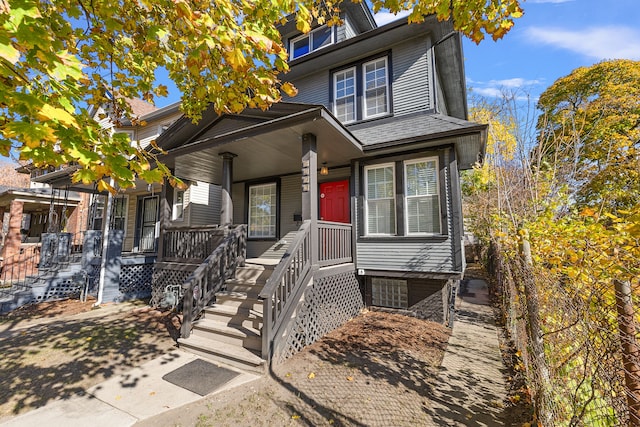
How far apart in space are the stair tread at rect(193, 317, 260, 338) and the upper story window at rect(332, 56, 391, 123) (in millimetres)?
6299

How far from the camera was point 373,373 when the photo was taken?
13.7 ft

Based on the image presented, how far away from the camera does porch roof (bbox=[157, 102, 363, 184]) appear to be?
5805mm

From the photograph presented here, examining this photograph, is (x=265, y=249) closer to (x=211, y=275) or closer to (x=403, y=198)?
(x=211, y=275)

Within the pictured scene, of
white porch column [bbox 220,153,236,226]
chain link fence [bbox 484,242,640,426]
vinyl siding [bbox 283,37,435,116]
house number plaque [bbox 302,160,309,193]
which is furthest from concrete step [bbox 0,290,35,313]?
chain link fence [bbox 484,242,640,426]

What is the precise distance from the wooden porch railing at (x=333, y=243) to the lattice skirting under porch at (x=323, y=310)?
36 centimetres

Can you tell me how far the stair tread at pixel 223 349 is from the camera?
14.1 ft

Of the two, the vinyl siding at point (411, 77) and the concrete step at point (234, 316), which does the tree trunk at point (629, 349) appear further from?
the vinyl siding at point (411, 77)

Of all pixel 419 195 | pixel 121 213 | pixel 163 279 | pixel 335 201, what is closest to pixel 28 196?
pixel 121 213

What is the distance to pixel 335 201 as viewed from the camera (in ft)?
28.1

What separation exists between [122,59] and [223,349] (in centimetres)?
506

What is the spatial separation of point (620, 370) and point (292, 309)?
3937 mm

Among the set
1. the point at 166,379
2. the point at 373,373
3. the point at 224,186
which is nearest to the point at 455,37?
the point at 224,186

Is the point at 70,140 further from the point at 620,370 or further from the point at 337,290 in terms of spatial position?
the point at 337,290

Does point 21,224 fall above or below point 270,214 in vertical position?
below
